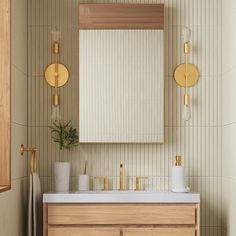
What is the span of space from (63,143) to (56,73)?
0.46 meters

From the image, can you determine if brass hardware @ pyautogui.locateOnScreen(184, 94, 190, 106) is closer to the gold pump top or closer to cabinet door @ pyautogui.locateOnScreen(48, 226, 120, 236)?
the gold pump top

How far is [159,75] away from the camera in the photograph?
4031 mm

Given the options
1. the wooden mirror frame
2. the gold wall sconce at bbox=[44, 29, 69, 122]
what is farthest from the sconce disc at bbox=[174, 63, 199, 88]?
the wooden mirror frame

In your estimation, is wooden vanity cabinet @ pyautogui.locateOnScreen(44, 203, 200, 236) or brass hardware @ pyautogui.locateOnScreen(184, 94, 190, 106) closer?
wooden vanity cabinet @ pyautogui.locateOnScreen(44, 203, 200, 236)

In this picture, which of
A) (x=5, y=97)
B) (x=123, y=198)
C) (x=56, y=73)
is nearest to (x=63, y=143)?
(x=56, y=73)

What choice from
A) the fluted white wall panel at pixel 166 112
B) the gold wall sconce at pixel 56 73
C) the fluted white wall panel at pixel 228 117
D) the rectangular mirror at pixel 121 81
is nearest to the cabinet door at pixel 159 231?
the fluted white wall panel at pixel 228 117

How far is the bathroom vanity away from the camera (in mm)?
3689

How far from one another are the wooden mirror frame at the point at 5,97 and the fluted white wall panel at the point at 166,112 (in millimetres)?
644

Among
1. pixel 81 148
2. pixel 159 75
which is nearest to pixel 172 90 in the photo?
pixel 159 75

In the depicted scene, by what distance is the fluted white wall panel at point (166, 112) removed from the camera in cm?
408

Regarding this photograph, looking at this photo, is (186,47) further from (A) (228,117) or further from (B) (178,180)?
(B) (178,180)

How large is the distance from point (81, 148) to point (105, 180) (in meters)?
0.26

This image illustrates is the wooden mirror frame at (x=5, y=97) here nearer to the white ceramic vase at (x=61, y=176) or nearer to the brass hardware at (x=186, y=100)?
the white ceramic vase at (x=61, y=176)

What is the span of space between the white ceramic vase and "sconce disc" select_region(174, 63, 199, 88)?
0.92 metres
